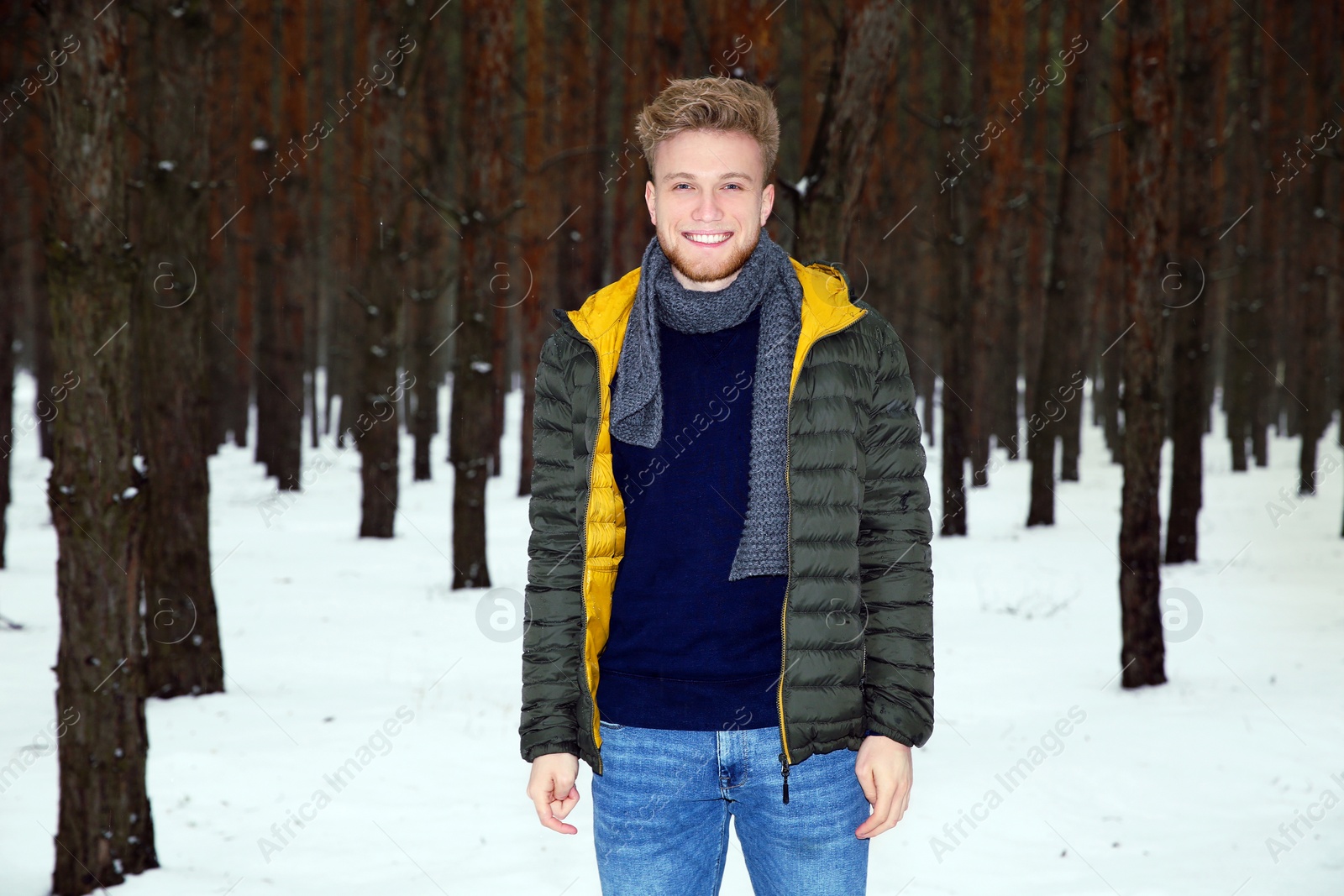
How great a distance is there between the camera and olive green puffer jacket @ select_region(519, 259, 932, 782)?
1.93m

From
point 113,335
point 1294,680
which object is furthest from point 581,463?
point 1294,680

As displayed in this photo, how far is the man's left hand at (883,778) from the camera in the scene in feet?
6.25

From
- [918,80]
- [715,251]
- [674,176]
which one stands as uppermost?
[918,80]

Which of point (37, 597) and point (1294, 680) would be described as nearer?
point (1294, 680)

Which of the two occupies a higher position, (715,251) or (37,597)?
(715,251)

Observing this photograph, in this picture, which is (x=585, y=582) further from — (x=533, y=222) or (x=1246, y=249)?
(x=1246, y=249)

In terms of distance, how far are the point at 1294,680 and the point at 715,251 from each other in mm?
6700

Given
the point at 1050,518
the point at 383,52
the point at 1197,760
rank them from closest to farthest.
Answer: the point at 1197,760 < the point at 383,52 < the point at 1050,518

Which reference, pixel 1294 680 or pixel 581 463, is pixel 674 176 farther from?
pixel 1294 680

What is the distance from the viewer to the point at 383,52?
38.3ft

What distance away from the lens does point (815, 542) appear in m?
1.95

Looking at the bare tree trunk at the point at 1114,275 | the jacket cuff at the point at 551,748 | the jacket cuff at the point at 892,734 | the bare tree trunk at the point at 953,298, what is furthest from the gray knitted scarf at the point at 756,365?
the bare tree trunk at the point at 1114,275

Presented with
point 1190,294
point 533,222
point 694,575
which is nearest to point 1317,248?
point 1190,294

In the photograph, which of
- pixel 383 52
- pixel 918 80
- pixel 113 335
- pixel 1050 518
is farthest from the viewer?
pixel 918 80
